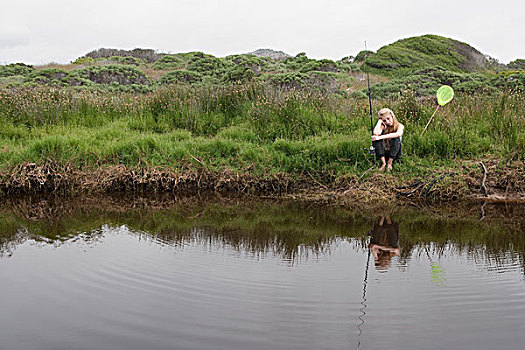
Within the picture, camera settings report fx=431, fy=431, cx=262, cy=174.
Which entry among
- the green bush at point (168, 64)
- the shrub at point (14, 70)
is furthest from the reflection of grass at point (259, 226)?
the green bush at point (168, 64)

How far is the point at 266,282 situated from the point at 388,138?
4.58 meters

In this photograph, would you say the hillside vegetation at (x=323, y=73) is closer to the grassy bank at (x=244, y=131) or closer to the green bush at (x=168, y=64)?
the green bush at (x=168, y=64)

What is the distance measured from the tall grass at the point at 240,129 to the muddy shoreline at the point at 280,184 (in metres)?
0.24

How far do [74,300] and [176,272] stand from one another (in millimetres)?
1020

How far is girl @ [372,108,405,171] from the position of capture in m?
7.68

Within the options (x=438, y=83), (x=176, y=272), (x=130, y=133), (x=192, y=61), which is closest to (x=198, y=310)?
(x=176, y=272)

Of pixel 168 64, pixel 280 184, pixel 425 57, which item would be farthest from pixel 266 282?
pixel 425 57

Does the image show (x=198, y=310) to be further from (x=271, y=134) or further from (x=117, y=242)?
(x=271, y=134)

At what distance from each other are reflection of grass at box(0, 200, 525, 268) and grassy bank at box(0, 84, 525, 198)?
1.37 meters

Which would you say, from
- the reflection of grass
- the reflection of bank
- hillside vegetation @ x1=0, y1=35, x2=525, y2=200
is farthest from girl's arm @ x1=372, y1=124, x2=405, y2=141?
the reflection of bank

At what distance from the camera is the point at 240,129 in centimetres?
1005

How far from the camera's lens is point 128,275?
4.37 meters

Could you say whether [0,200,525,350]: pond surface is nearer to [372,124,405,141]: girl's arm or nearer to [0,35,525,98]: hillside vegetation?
[372,124,405,141]: girl's arm

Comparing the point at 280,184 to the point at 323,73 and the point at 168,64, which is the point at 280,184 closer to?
the point at 323,73
